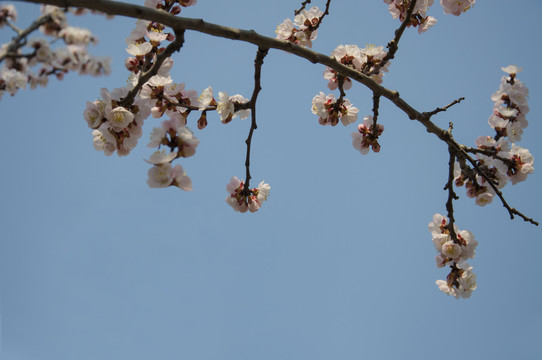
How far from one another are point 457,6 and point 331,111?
1277mm

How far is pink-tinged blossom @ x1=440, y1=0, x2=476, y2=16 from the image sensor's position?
123 inches

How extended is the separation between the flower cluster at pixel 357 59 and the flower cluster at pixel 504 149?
2.79ft

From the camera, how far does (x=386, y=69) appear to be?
126 inches

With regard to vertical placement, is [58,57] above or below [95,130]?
below

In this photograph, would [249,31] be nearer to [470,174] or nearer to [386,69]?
[386,69]

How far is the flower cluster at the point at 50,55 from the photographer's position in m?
1.47

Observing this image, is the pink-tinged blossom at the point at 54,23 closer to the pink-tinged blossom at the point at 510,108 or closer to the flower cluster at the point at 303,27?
the flower cluster at the point at 303,27

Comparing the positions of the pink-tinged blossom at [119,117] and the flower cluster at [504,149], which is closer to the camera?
the pink-tinged blossom at [119,117]

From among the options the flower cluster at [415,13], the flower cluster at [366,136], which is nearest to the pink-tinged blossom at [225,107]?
the flower cluster at [366,136]

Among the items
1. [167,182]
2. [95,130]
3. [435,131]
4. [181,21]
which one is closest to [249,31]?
Answer: [181,21]

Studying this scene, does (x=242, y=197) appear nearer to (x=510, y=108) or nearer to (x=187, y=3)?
(x=187, y=3)

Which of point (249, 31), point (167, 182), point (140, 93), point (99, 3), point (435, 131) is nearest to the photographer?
point (99, 3)

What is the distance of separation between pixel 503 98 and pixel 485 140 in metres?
0.31

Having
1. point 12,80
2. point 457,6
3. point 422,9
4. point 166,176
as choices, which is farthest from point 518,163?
point 12,80
